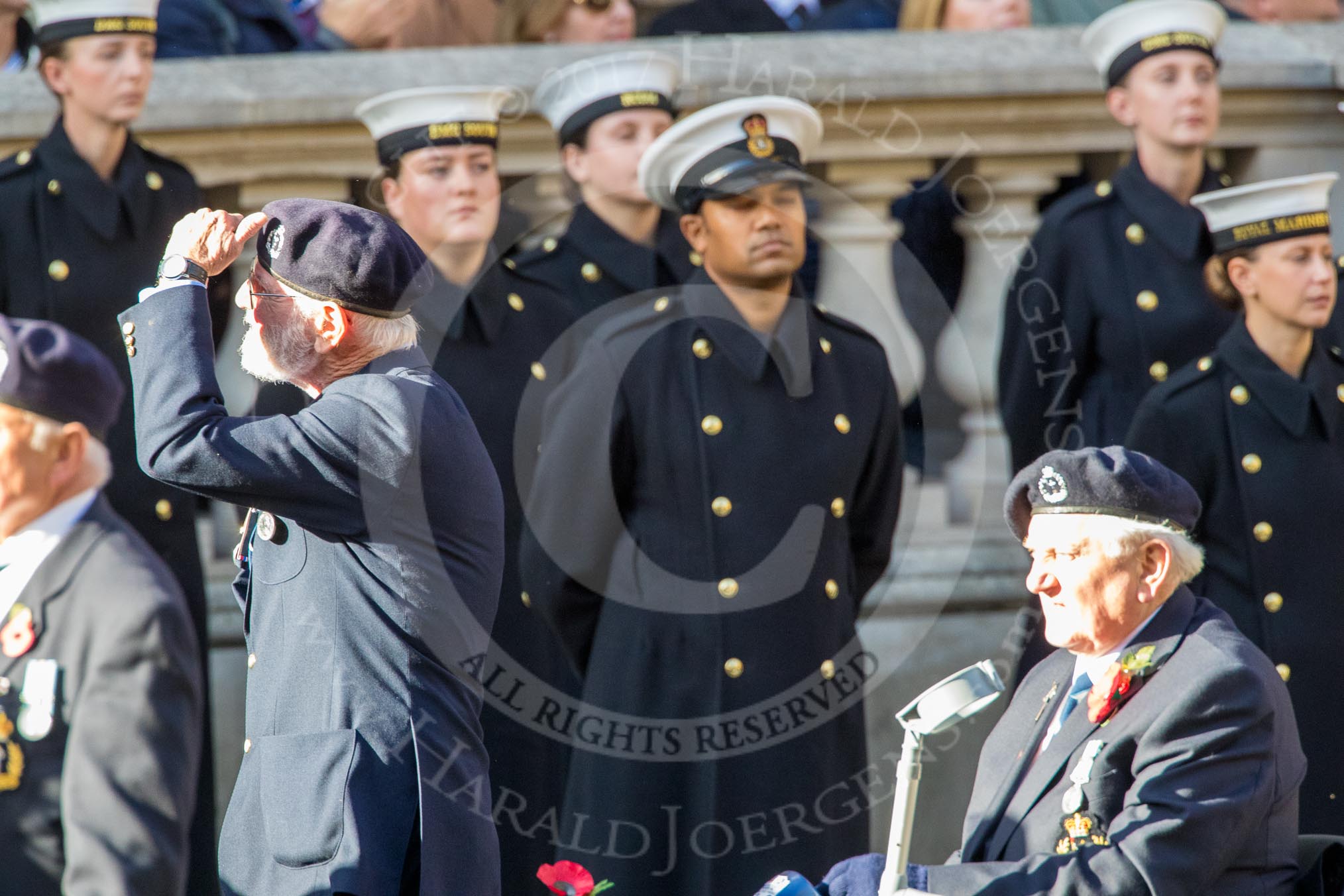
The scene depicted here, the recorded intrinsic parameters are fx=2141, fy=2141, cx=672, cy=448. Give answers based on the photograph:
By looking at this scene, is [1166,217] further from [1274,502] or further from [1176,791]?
[1176,791]

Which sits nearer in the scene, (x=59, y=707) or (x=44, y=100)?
(x=59, y=707)

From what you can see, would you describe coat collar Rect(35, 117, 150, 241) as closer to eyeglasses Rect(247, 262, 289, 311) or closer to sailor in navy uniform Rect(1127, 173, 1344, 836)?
eyeglasses Rect(247, 262, 289, 311)

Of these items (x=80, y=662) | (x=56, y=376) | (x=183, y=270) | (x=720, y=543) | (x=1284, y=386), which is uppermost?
(x=183, y=270)

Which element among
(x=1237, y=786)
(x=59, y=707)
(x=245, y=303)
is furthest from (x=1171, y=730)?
(x=59, y=707)

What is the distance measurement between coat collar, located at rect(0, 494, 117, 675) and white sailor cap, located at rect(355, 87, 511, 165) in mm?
1189

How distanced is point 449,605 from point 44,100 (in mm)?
2615

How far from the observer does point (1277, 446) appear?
16.9 feet

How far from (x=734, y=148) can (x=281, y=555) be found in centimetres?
195

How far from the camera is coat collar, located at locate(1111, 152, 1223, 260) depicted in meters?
5.43

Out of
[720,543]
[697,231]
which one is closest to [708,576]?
[720,543]

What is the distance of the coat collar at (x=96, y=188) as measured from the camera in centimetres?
520

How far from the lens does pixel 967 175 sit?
218 inches

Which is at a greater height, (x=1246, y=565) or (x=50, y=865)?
(x=1246, y=565)

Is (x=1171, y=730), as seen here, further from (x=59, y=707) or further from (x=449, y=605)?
(x=59, y=707)
